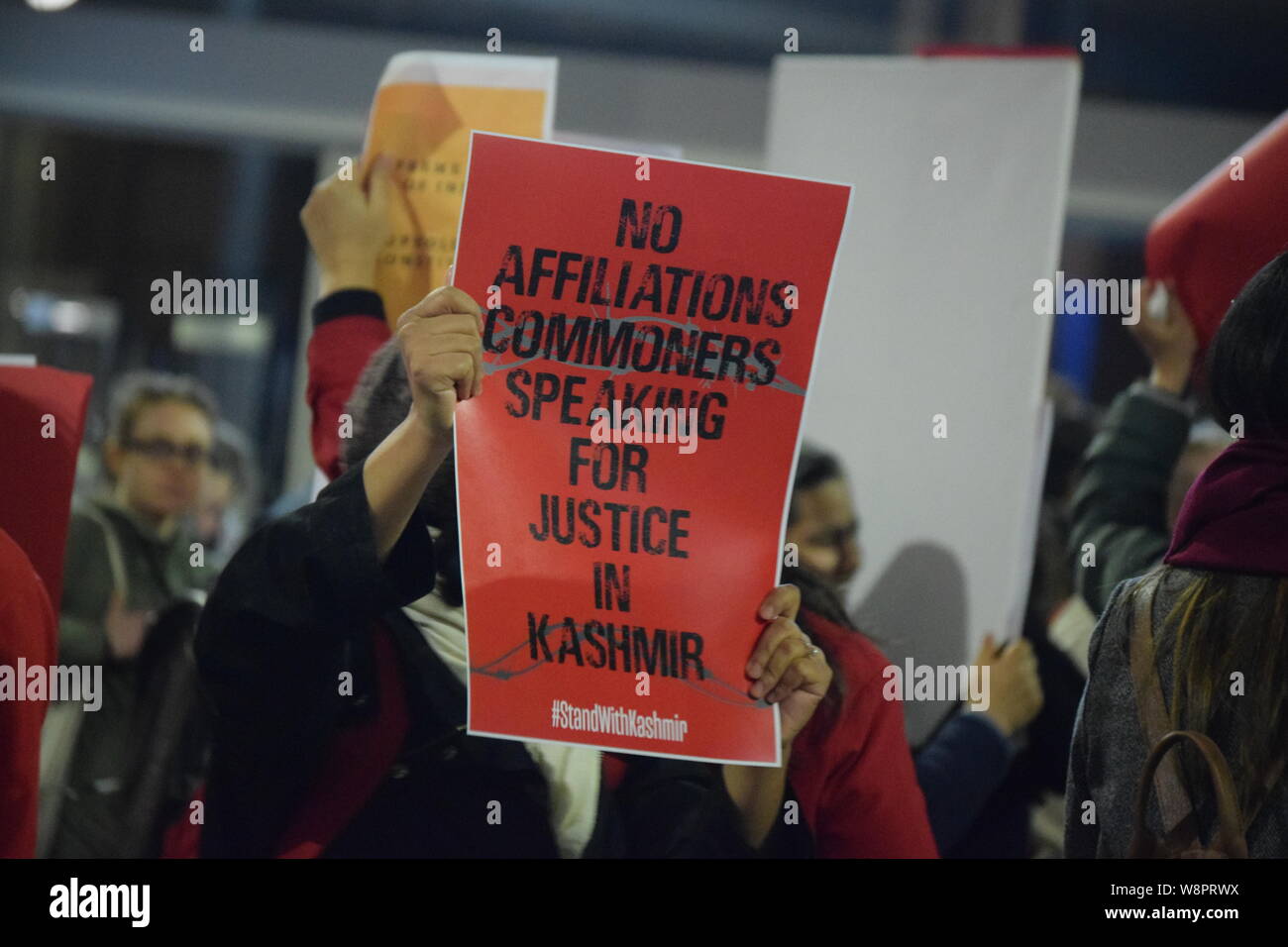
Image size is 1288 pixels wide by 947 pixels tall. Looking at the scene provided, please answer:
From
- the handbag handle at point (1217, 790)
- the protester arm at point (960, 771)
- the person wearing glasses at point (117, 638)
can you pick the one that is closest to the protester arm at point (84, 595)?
the person wearing glasses at point (117, 638)

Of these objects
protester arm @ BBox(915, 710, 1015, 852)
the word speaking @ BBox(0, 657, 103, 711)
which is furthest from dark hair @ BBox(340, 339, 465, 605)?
protester arm @ BBox(915, 710, 1015, 852)

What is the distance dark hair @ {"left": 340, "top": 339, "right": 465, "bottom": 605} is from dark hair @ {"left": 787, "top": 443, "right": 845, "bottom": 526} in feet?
1.81

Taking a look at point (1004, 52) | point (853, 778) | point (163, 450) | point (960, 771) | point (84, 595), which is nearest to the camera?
point (853, 778)

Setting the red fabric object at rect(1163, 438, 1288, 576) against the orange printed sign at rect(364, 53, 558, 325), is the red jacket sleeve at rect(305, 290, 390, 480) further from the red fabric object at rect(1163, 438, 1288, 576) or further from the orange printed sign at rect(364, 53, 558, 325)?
the red fabric object at rect(1163, 438, 1288, 576)

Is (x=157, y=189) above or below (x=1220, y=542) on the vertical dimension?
above

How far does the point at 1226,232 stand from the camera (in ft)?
5.47

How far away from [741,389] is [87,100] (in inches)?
123

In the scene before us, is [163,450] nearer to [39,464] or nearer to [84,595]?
[84,595]

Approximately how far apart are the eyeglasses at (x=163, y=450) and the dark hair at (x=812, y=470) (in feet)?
4.56

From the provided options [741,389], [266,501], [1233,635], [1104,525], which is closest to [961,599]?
[1104,525]

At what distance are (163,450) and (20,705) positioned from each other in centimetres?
123

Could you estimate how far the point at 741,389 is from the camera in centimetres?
146

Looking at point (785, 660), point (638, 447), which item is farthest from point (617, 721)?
point (638, 447)

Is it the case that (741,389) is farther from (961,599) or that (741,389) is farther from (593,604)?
(961,599)
